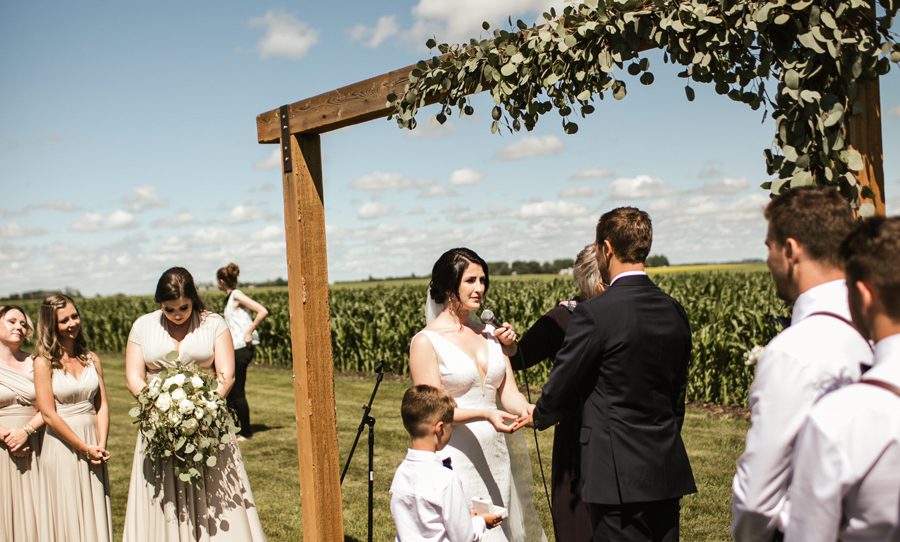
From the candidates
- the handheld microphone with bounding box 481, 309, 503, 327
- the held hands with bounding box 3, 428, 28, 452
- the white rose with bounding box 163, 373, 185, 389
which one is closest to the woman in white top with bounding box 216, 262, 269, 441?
the held hands with bounding box 3, 428, 28, 452

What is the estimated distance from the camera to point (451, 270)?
4.88 meters

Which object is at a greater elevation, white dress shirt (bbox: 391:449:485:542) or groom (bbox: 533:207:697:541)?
groom (bbox: 533:207:697:541)

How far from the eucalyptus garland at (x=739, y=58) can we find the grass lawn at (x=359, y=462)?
13.8 feet

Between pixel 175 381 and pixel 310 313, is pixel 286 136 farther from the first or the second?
pixel 175 381

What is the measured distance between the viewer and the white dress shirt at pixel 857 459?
2004 mm

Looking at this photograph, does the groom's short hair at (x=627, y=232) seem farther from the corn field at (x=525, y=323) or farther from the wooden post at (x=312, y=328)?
the corn field at (x=525, y=323)

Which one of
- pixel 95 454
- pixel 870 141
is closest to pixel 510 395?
pixel 870 141

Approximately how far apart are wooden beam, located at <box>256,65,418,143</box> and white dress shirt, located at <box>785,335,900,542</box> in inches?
127

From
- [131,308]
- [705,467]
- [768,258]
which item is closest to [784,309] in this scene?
[705,467]

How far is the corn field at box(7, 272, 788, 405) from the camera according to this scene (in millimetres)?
A: 12555

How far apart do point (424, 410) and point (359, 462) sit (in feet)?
20.4

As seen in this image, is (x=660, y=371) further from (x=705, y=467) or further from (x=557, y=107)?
(x=705, y=467)

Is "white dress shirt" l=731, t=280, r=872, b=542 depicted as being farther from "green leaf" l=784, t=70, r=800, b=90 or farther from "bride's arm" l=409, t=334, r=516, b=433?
"bride's arm" l=409, t=334, r=516, b=433

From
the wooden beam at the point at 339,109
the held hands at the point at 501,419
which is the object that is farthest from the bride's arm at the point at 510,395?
the wooden beam at the point at 339,109
